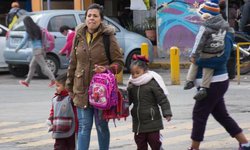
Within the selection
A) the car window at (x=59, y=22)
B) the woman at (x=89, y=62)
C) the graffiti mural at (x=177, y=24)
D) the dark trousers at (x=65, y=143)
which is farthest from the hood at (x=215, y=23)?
the graffiti mural at (x=177, y=24)

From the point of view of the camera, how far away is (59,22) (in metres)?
21.0

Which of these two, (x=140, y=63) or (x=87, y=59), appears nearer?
(x=87, y=59)

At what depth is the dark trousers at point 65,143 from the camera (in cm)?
933

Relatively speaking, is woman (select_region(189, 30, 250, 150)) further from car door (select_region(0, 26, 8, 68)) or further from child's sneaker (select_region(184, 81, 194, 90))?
car door (select_region(0, 26, 8, 68))

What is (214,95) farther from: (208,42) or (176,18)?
(176,18)

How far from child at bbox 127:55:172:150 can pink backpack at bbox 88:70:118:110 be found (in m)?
0.40

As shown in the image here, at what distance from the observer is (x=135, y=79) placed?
28.9ft

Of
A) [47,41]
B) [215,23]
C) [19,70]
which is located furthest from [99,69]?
[19,70]

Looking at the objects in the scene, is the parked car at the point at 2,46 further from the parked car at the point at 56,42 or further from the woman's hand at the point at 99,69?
the woman's hand at the point at 99,69

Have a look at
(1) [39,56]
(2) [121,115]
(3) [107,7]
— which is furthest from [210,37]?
(3) [107,7]

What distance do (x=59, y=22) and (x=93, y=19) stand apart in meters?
12.6

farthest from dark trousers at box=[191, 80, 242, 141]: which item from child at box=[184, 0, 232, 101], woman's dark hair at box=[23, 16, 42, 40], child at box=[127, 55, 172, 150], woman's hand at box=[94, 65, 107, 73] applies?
woman's dark hair at box=[23, 16, 42, 40]

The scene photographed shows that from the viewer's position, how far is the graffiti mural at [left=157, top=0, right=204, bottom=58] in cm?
2381

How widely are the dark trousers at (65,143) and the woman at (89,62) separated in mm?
623
